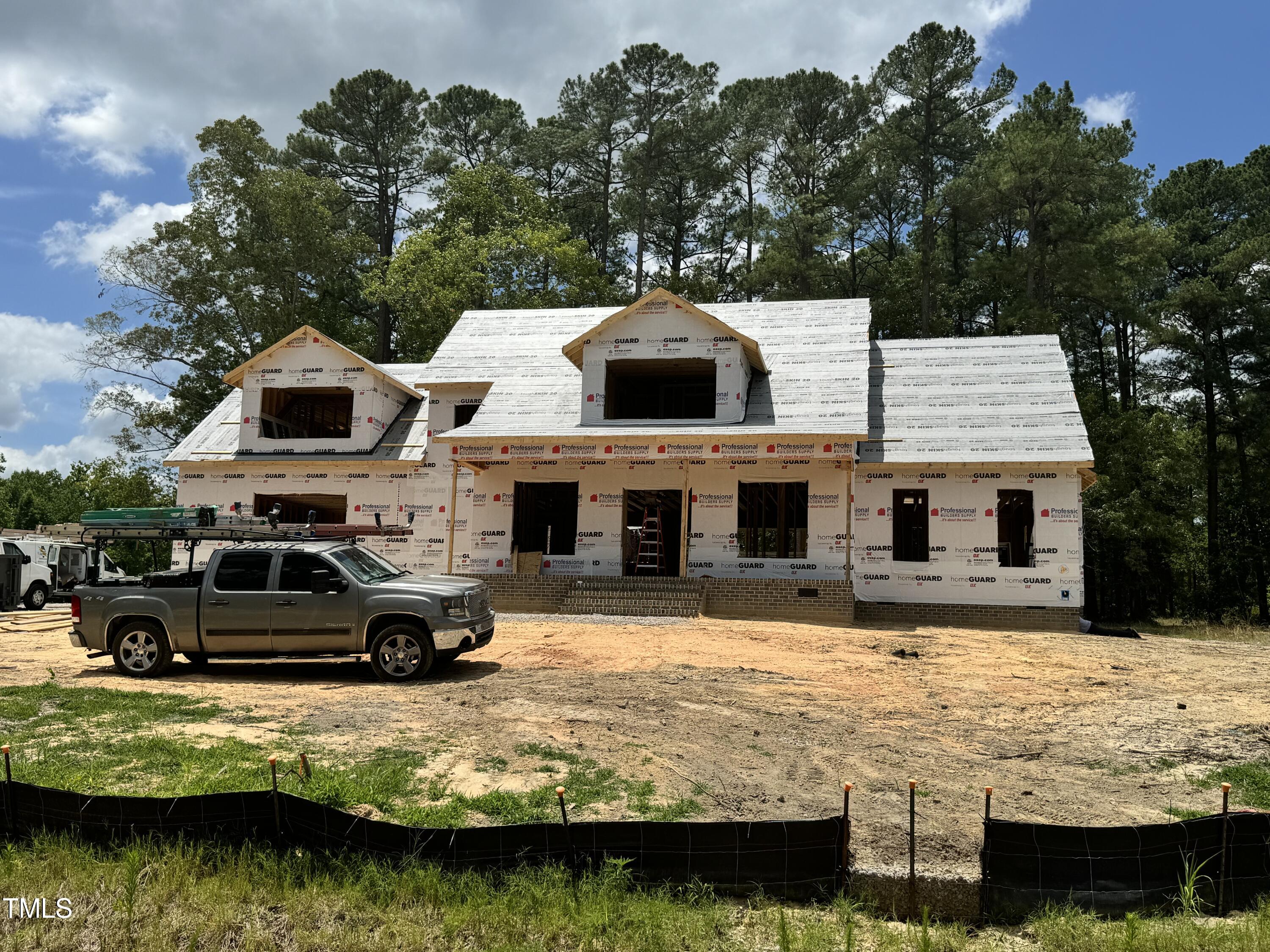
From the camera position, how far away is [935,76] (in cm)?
4100

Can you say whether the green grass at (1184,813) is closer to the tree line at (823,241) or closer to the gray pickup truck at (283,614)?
the gray pickup truck at (283,614)

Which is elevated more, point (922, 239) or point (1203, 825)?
point (922, 239)

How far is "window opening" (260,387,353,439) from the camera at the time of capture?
85.1ft

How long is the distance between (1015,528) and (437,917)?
76.3 feet

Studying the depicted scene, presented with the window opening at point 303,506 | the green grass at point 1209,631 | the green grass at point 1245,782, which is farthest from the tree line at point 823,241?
the green grass at point 1245,782

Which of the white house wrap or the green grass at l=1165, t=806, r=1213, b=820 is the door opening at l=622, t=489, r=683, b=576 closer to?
the white house wrap

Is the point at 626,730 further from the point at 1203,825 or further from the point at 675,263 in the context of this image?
the point at 675,263

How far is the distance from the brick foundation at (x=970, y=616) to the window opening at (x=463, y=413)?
440 inches

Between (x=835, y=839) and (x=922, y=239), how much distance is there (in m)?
41.6

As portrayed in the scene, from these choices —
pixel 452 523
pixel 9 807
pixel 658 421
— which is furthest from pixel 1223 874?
pixel 452 523

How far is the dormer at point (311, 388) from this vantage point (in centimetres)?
2522

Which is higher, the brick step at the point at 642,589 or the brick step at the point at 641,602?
the brick step at the point at 642,589

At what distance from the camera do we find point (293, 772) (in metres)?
6.94

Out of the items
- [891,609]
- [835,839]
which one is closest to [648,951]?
[835,839]
